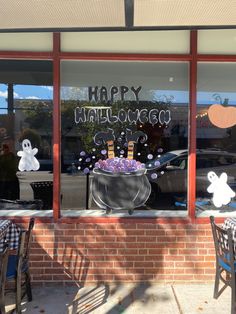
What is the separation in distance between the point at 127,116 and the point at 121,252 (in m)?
1.54

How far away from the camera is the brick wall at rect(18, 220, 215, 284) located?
4980mm

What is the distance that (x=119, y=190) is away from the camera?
5176mm

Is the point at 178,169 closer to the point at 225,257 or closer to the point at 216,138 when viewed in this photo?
the point at 216,138

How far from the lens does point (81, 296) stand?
468 centimetres

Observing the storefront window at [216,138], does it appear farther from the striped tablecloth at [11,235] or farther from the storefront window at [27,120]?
the striped tablecloth at [11,235]

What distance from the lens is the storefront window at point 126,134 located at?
513 cm

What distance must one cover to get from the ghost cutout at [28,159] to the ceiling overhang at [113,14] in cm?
136

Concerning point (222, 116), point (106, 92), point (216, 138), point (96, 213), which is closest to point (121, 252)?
point (96, 213)

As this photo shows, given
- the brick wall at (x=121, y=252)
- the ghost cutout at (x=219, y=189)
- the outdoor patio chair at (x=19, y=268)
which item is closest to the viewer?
the outdoor patio chair at (x=19, y=268)

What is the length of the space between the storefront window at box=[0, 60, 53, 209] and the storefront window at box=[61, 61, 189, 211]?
0.81ft

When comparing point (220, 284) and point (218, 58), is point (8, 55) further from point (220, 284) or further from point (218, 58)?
point (220, 284)

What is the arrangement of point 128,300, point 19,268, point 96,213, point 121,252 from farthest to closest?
point 96,213
point 121,252
point 128,300
point 19,268

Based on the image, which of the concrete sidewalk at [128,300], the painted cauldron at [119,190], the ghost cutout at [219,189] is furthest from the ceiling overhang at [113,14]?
the concrete sidewalk at [128,300]

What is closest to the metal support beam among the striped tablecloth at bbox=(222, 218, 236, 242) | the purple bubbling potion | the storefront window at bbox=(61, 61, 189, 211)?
the storefront window at bbox=(61, 61, 189, 211)
